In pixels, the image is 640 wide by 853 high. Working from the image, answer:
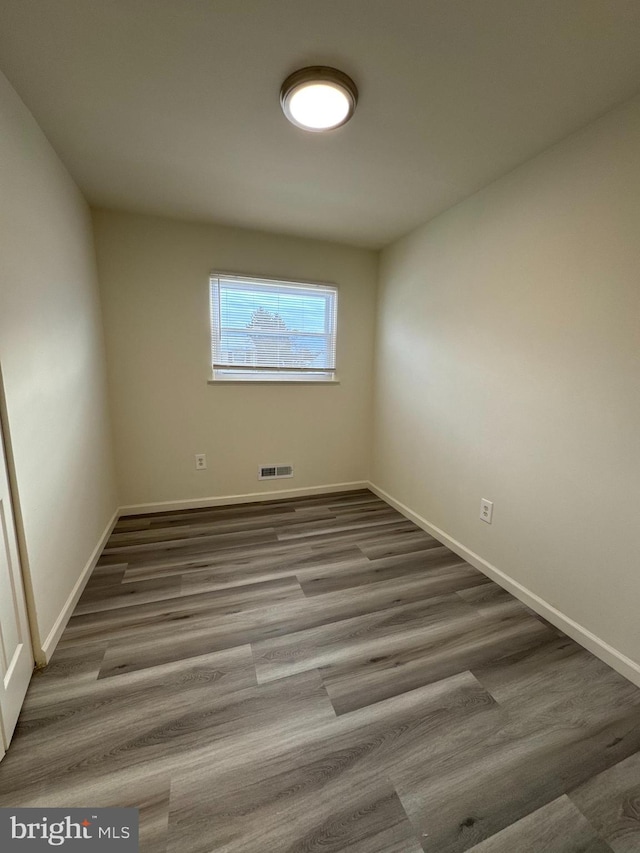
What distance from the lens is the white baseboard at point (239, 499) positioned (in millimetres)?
2828

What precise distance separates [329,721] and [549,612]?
1273mm

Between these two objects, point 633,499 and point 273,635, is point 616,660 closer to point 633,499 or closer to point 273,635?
point 633,499

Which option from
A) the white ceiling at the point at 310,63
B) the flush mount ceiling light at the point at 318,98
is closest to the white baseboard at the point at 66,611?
the white ceiling at the point at 310,63

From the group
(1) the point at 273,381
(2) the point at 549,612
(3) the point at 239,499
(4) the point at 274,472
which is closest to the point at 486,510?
(2) the point at 549,612

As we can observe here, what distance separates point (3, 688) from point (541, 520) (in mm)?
2358

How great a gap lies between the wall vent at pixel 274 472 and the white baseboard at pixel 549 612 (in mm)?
1310

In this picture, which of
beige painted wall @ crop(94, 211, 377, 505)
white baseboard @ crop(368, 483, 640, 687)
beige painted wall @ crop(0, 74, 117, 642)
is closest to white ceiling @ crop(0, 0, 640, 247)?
beige painted wall @ crop(0, 74, 117, 642)

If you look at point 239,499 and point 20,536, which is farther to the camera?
point 239,499

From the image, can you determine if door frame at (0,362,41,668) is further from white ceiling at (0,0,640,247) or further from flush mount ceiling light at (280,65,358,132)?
flush mount ceiling light at (280,65,358,132)

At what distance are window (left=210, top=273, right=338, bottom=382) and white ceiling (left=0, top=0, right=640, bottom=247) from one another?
0.84 m

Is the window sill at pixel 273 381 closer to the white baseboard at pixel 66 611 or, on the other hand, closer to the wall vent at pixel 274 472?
the wall vent at pixel 274 472

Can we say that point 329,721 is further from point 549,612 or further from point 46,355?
point 46,355

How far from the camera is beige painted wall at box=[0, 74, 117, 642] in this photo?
128cm

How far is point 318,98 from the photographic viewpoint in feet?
4.42
